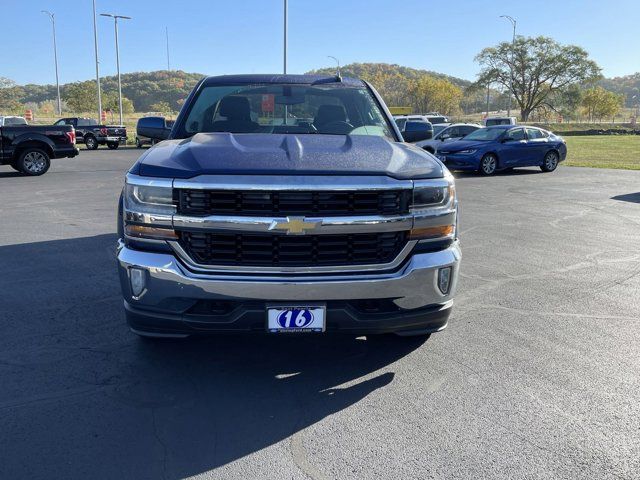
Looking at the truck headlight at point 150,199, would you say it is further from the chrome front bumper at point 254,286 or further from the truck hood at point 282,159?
the chrome front bumper at point 254,286

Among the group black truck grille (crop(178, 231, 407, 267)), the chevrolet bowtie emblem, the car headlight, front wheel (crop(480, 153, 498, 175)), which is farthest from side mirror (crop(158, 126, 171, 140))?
front wheel (crop(480, 153, 498, 175))

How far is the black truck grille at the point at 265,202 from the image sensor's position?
3049 millimetres

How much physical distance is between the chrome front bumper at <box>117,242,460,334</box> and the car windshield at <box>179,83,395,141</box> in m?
1.66

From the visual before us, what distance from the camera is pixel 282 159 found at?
3219mm

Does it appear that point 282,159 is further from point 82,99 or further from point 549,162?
point 82,99

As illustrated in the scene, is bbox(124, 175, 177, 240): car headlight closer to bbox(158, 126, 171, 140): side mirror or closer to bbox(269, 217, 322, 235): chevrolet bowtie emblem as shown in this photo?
bbox(269, 217, 322, 235): chevrolet bowtie emblem

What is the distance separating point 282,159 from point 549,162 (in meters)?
17.2

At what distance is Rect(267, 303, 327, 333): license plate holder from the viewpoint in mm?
3070

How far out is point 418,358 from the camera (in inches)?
151

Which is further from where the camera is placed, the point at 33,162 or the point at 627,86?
the point at 627,86

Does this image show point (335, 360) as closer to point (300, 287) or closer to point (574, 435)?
point (300, 287)

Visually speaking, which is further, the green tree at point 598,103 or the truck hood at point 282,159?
the green tree at point 598,103

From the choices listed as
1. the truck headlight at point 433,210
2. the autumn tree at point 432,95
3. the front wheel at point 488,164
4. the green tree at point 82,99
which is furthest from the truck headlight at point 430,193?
the autumn tree at point 432,95

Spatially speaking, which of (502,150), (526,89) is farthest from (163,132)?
(526,89)
